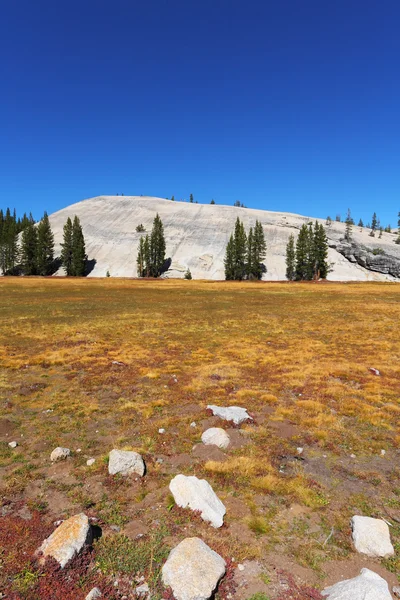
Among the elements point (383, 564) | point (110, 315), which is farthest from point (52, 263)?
point (383, 564)

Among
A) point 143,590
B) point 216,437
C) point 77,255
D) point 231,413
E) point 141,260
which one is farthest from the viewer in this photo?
point 141,260

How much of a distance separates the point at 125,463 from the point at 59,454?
2206mm

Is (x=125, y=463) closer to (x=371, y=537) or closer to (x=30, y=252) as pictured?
(x=371, y=537)

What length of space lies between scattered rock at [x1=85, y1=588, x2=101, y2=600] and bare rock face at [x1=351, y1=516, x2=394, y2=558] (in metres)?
4.97

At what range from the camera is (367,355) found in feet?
69.6

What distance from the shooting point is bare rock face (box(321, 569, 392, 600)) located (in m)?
4.77

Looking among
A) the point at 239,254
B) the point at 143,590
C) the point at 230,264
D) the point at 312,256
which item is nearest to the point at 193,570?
the point at 143,590

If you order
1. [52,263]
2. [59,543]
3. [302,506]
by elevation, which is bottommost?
[302,506]

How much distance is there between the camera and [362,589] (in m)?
4.88

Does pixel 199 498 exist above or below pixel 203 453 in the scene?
above

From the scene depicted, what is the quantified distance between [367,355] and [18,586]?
21.7 m

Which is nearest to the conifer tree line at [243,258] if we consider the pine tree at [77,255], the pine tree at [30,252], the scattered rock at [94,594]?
the pine tree at [77,255]

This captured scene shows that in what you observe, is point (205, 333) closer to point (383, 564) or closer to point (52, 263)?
point (383, 564)

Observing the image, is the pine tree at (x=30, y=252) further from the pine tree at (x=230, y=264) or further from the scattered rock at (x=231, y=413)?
the scattered rock at (x=231, y=413)
